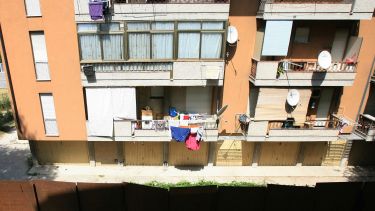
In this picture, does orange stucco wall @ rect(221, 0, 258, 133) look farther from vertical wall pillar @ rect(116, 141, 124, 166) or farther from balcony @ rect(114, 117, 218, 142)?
vertical wall pillar @ rect(116, 141, 124, 166)

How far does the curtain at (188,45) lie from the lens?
44.3 feet

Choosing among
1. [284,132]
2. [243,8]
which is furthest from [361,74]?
[243,8]

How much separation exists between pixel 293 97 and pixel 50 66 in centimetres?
1316

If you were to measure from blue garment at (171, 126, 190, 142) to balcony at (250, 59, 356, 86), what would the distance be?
457cm

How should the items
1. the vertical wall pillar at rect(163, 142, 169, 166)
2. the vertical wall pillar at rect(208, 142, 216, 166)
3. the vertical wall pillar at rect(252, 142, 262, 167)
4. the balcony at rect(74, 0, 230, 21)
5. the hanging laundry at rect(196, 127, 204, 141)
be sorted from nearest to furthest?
1. the balcony at rect(74, 0, 230, 21)
2. the hanging laundry at rect(196, 127, 204, 141)
3. the vertical wall pillar at rect(163, 142, 169, 166)
4. the vertical wall pillar at rect(208, 142, 216, 166)
5. the vertical wall pillar at rect(252, 142, 262, 167)

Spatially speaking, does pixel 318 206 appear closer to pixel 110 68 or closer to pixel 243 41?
pixel 243 41

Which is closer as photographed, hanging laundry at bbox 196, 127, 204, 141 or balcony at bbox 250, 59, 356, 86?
balcony at bbox 250, 59, 356, 86

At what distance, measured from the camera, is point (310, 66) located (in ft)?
49.1

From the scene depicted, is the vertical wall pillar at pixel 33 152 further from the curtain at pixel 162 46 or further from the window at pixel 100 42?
the curtain at pixel 162 46

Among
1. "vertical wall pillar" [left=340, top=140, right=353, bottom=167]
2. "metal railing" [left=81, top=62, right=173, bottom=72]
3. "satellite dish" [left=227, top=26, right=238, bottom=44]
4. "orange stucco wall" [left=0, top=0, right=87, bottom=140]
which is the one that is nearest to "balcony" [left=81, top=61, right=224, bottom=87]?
"metal railing" [left=81, top=62, right=173, bottom=72]

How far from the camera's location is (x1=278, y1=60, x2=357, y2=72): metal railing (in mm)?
14435

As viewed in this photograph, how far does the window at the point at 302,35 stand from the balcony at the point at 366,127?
6.17m

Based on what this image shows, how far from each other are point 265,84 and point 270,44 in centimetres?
213

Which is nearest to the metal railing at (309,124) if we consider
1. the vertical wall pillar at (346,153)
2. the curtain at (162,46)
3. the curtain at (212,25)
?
the vertical wall pillar at (346,153)
